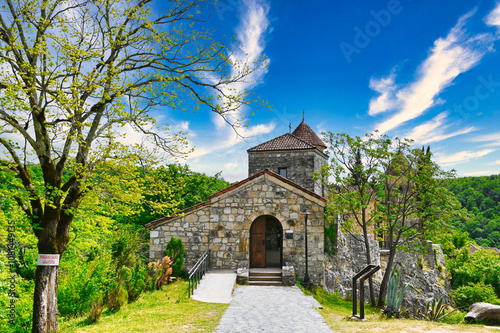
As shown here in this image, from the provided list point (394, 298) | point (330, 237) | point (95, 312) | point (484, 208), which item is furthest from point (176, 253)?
point (484, 208)

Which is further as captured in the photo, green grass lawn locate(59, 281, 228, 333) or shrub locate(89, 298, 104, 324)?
shrub locate(89, 298, 104, 324)

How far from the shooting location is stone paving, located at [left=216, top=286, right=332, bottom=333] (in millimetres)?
7336

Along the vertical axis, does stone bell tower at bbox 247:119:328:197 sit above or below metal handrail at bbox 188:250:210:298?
above

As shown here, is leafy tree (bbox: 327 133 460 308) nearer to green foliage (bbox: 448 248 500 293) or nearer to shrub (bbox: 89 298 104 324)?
shrub (bbox: 89 298 104 324)

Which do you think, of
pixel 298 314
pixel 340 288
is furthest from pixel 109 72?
pixel 340 288

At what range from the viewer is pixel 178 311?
9055 mm

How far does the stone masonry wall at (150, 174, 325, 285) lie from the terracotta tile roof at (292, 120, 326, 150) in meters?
10.9

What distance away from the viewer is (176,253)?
14086 millimetres

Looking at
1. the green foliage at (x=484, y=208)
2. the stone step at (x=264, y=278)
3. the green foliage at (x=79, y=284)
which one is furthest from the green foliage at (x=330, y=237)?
the green foliage at (x=484, y=208)

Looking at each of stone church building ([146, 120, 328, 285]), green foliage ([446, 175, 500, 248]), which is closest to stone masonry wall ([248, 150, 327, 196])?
stone church building ([146, 120, 328, 285])

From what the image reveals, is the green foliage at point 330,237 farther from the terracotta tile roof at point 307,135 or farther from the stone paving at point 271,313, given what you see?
the terracotta tile roof at point 307,135

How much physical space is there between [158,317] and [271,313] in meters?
2.88

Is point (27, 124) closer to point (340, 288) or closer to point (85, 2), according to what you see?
point (85, 2)

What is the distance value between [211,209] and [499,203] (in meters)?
52.6
